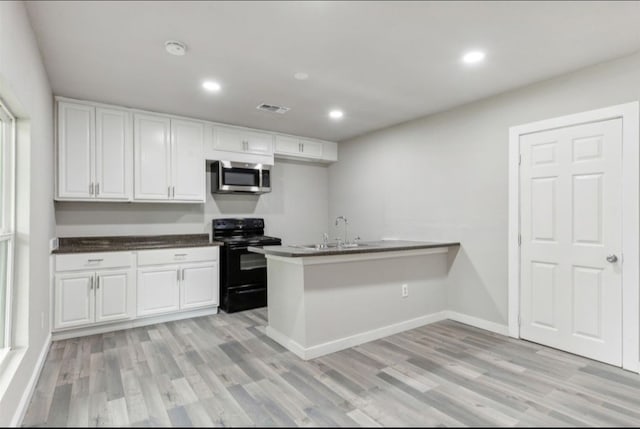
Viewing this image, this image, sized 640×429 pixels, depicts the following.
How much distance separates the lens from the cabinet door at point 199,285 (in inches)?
155

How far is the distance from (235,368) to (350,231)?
3010mm

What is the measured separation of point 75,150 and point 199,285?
1943mm

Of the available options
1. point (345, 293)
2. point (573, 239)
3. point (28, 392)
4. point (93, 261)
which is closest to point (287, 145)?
point (345, 293)

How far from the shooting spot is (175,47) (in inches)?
95.0

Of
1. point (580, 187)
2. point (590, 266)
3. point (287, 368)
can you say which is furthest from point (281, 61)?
point (590, 266)

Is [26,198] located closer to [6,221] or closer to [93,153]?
[6,221]

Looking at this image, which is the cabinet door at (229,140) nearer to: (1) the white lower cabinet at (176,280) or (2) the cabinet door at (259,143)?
(2) the cabinet door at (259,143)

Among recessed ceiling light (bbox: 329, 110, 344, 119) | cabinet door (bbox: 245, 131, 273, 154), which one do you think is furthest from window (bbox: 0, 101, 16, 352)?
recessed ceiling light (bbox: 329, 110, 344, 119)

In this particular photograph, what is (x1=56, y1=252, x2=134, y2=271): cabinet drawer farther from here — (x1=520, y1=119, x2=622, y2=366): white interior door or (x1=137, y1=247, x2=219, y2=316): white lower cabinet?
(x1=520, y1=119, x2=622, y2=366): white interior door

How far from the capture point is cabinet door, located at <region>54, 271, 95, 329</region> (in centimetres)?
323

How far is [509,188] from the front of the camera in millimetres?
3285

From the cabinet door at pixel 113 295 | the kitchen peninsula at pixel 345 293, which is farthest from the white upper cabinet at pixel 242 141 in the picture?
the cabinet door at pixel 113 295

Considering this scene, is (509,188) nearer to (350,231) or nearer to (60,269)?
(350,231)

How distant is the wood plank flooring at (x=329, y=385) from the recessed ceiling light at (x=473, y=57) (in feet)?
7.97
